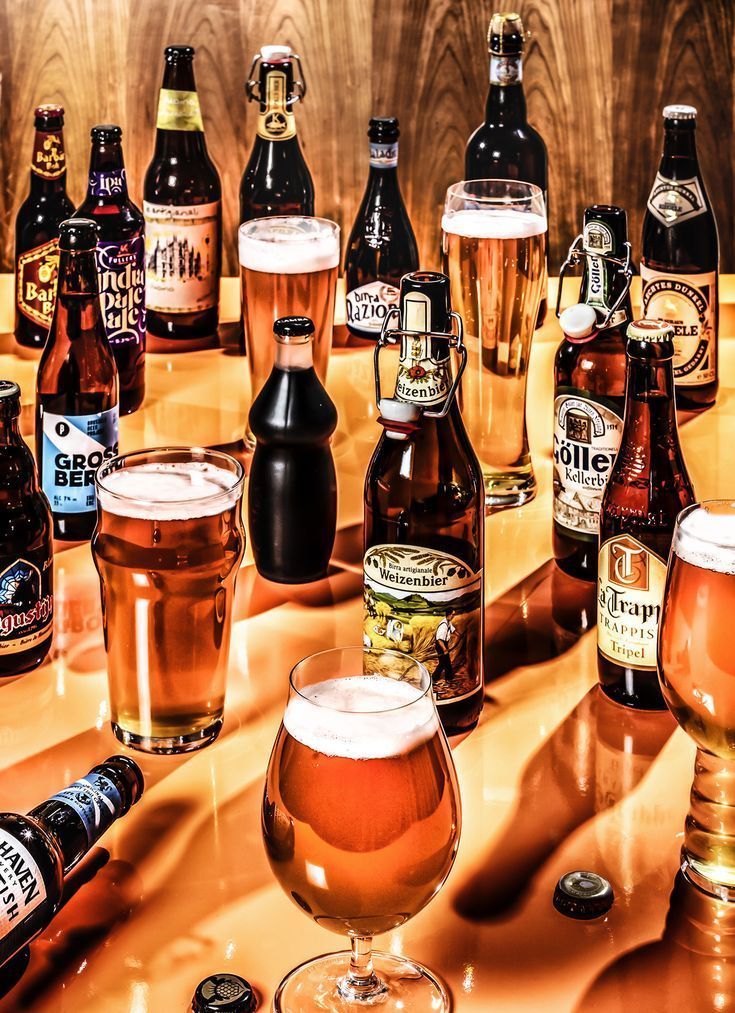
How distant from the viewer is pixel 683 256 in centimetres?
189

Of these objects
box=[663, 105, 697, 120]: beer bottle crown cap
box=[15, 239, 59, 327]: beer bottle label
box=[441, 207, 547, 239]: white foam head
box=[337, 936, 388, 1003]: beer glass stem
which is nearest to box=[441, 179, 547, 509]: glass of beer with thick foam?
box=[441, 207, 547, 239]: white foam head

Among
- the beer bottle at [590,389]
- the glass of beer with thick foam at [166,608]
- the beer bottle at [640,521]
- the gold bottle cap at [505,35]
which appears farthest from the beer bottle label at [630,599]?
the gold bottle cap at [505,35]

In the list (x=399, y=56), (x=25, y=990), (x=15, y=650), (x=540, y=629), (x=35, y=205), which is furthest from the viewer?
(x=399, y=56)

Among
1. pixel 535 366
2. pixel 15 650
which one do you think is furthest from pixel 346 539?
pixel 535 366

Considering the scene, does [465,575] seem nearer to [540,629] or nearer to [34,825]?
[540,629]

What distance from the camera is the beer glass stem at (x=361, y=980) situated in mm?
907

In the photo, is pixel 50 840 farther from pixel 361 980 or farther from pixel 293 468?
pixel 293 468

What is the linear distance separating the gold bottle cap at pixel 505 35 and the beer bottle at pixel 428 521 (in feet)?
3.03

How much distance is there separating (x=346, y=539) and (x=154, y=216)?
0.67 metres

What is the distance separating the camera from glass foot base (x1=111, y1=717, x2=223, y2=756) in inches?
47.3

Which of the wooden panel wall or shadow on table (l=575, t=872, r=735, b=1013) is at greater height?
the wooden panel wall

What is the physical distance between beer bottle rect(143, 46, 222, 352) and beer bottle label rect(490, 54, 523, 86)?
426 mm

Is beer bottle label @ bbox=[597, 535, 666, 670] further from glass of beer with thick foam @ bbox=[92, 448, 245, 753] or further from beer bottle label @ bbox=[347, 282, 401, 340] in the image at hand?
beer bottle label @ bbox=[347, 282, 401, 340]

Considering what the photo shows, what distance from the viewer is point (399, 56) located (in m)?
2.53
